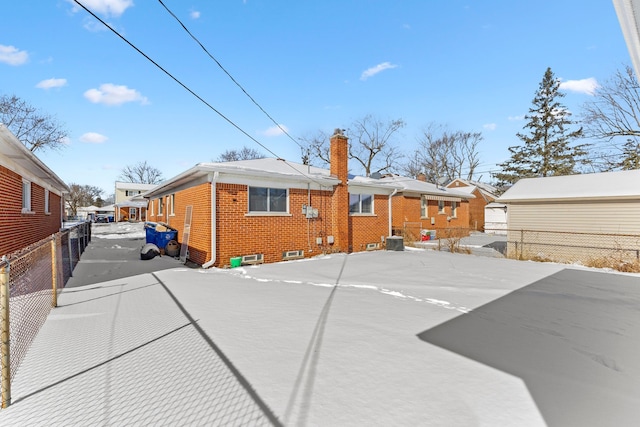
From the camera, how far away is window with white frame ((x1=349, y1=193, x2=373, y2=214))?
42.6 feet

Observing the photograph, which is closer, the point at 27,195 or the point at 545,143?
the point at 27,195

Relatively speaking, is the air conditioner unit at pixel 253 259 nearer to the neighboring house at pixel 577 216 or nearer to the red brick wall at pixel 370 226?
the red brick wall at pixel 370 226

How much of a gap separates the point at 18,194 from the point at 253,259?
→ 277 inches

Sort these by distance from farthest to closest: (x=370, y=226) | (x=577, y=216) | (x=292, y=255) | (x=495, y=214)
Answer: (x=495, y=214)
(x=370, y=226)
(x=577, y=216)
(x=292, y=255)

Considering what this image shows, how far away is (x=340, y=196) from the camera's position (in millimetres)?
12008

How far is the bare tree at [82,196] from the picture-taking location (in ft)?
193

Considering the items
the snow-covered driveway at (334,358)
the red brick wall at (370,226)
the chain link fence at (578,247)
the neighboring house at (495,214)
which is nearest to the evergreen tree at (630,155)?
the neighboring house at (495,214)

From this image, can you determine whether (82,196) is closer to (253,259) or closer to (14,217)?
(14,217)

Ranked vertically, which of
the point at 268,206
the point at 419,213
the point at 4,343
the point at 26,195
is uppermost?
the point at 26,195

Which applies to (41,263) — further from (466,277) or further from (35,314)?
(466,277)

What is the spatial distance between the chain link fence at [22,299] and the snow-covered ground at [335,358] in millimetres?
169

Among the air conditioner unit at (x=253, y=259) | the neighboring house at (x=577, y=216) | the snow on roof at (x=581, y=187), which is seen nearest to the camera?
the air conditioner unit at (x=253, y=259)

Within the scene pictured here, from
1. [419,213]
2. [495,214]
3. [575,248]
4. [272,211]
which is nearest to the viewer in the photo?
[272,211]

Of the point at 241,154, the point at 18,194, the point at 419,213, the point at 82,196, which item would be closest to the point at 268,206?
the point at 18,194
